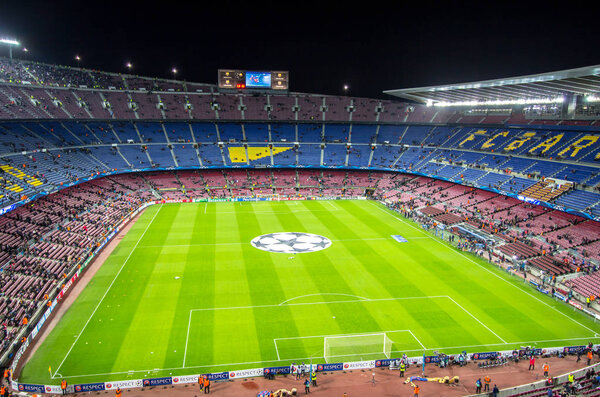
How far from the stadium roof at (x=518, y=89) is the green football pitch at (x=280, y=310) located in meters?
20.9

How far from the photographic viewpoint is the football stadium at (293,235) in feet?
72.3

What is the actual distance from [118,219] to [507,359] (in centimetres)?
4338

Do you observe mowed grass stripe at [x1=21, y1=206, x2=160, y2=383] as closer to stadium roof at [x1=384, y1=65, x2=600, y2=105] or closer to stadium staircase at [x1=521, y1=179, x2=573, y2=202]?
stadium roof at [x1=384, y1=65, x2=600, y2=105]

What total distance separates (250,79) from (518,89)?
159 ft

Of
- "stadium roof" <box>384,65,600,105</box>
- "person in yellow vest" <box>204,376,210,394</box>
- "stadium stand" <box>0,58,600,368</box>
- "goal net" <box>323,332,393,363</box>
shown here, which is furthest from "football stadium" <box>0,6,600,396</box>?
"stadium roof" <box>384,65,600,105</box>

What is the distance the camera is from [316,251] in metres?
40.2

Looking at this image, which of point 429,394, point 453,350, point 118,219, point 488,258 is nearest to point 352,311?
point 453,350

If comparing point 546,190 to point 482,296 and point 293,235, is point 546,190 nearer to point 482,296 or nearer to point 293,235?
point 482,296

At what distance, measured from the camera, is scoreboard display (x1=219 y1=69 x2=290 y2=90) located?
80625mm

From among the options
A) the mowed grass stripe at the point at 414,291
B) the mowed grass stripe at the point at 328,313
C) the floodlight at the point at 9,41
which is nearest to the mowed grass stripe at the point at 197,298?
the mowed grass stripe at the point at 328,313

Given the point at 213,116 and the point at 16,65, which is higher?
the point at 16,65

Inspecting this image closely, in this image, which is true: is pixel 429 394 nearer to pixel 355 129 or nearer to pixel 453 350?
pixel 453 350

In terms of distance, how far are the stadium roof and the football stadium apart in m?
0.52

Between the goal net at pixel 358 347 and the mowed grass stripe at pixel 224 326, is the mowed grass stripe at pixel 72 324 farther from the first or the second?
the goal net at pixel 358 347
